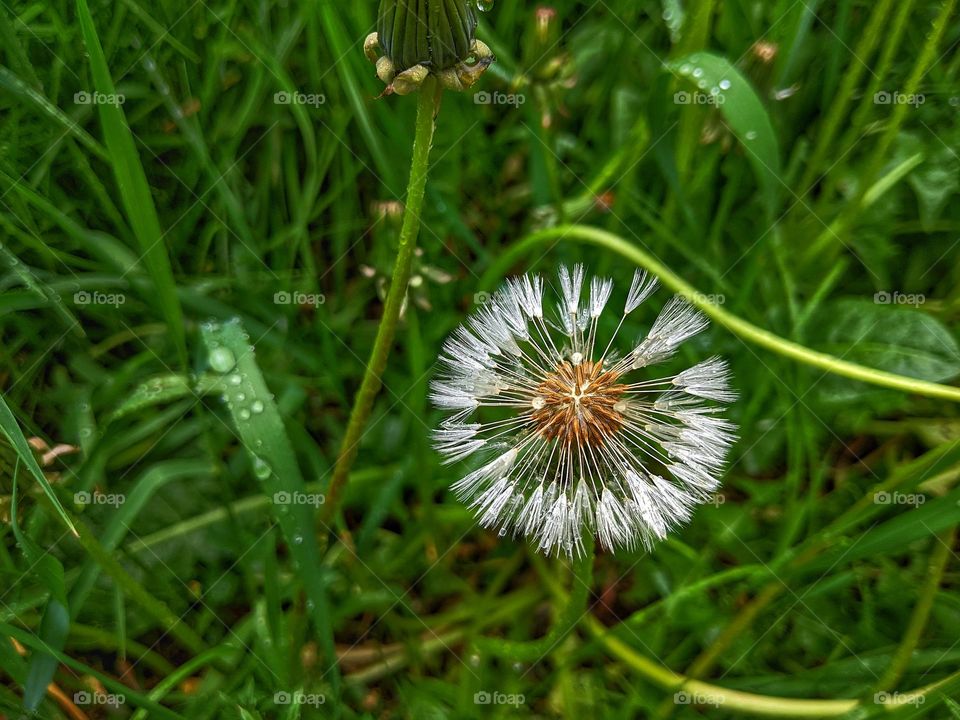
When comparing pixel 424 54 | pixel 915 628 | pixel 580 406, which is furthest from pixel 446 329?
pixel 915 628

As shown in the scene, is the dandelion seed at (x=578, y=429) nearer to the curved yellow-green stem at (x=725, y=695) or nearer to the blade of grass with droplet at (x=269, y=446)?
the blade of grass with droplet at (x=269, y=446)

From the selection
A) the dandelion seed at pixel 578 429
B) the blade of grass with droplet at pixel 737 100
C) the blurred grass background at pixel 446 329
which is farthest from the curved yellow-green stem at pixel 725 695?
the blade of grass with droplet at pixel 737 100

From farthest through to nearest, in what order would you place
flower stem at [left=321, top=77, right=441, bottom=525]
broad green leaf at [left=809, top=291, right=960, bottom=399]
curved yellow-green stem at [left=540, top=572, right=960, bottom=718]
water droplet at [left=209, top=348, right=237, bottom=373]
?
broad green leaf at [left=809, top=291, right=960, bottom=399]
curved yellow-green stem at [left=540, top=572, right=960, bottom=718]
water droplet at [left=209, top=348, right=237, bottom=373]
flower stem at [left=321, top=77, right=441, bottom=525]

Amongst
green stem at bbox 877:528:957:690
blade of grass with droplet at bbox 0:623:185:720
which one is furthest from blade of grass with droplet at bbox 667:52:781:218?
blade of grass with droplet at bbox 0:623:185:720

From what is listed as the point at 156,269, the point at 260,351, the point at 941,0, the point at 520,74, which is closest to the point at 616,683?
the point at 260,351

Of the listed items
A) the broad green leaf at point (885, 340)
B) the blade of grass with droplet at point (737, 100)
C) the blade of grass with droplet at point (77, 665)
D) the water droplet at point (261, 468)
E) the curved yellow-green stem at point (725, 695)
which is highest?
the blade of grass with droplet at point (737, 100)

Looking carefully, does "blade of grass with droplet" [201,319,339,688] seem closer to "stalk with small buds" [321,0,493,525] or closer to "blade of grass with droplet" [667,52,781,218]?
"stalk with small buds" [321,0,493,525]

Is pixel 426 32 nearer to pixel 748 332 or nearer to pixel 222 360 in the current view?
pixel 222 360
